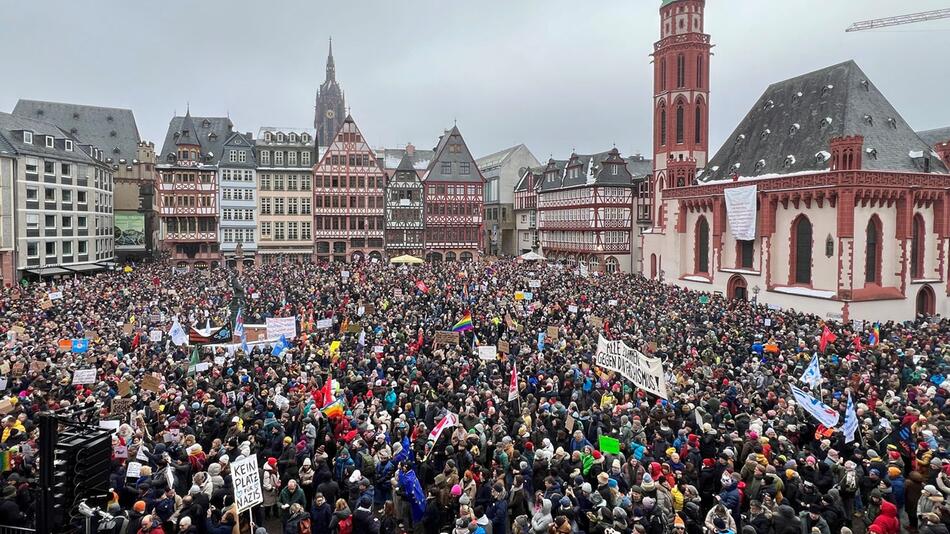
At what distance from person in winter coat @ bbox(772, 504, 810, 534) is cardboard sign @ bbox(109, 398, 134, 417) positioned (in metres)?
13.1

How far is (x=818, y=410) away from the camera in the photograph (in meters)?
13.1

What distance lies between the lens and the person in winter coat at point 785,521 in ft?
28.6

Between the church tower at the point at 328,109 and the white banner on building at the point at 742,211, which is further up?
the church tower at the point at 328,109

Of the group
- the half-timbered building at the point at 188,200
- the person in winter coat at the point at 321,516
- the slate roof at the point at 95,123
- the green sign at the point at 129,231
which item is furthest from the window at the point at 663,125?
the slate roof at the point at 95,123

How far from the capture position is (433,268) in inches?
1838

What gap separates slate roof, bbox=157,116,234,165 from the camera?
202 ft

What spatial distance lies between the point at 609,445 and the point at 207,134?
6278cm

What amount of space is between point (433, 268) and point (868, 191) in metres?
27.8

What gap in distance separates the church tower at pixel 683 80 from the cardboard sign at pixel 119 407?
42796 mm

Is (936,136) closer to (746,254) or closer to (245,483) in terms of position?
(746,254)

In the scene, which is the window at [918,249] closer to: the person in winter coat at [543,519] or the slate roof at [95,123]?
the person in winter coat at [543,519]

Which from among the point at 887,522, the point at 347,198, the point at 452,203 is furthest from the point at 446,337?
the point at 452,203

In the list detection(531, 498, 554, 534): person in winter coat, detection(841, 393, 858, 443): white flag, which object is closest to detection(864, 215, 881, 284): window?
detection(841, 393, 858, 443): white flag

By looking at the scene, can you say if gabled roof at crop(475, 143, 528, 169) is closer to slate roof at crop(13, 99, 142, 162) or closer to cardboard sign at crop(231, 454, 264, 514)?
slate roof at crop(13, 99, 142, 162)
